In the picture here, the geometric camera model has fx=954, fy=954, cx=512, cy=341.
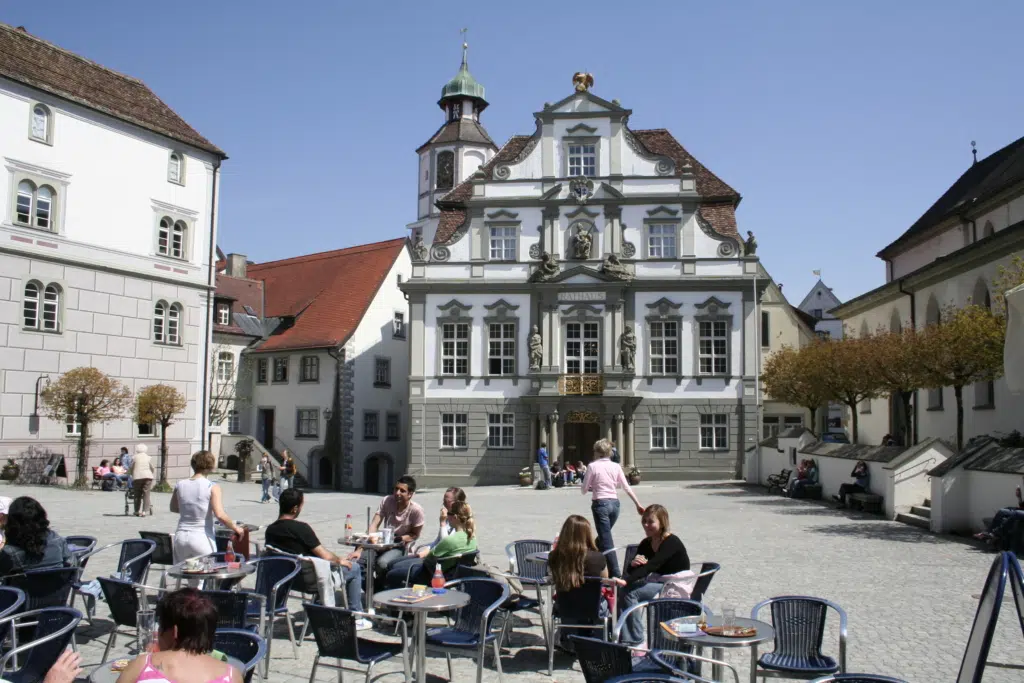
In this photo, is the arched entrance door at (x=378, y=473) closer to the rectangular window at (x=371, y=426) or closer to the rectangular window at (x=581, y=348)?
the rectangular window at (x=371, y=426)

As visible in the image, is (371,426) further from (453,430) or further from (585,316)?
(585,316)

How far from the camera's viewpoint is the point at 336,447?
42.6 meters

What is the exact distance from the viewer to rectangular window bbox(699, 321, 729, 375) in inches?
1438

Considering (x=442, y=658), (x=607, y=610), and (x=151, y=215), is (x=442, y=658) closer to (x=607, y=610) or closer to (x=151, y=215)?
(x=607, y=610)

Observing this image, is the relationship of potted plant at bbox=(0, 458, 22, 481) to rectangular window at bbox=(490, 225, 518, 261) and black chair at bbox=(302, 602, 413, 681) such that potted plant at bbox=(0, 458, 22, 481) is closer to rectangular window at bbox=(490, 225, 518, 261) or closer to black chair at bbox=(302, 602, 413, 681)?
rectangular window at bbox=(490, 225, 518, 261)

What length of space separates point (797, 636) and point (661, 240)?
31.1m

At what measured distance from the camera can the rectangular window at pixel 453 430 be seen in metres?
37.2

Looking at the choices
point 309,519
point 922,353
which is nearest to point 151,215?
point 309,519

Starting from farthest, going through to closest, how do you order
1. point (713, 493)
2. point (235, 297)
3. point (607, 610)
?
point (235, 297), point (713, 493), point (607, 610)

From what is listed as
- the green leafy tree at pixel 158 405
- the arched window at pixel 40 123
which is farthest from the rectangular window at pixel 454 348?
the arched window at pixel 40 123

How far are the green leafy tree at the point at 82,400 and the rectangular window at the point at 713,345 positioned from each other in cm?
2062

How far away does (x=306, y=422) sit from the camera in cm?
4369

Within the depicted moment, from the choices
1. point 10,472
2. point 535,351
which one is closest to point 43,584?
point 10,472

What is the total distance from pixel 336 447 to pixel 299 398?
3.17 meters
